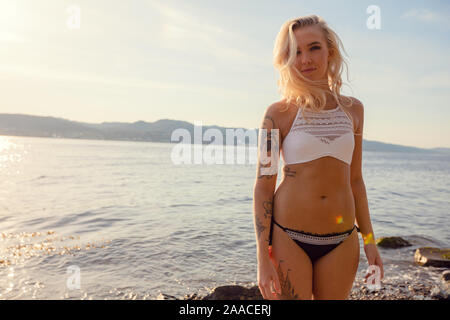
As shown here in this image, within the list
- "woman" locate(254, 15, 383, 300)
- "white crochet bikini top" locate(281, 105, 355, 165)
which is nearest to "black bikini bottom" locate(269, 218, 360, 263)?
"woman" locate(254, 15, 383, 300)

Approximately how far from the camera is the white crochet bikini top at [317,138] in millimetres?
2619

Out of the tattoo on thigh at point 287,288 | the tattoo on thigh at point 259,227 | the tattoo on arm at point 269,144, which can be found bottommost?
the tattoo on thigh at point 287,288

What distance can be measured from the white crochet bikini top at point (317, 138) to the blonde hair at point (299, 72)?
117 mm

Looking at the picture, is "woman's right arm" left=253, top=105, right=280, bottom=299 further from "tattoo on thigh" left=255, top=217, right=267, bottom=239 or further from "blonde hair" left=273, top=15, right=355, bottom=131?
"blonde hair" left=273, top=15, right=355, bottom=131

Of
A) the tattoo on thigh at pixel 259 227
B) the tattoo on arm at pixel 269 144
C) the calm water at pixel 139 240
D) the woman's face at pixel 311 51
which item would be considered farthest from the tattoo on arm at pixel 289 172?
the calm water at pixel 139 240

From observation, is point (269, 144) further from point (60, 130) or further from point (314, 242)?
point (60, 130)

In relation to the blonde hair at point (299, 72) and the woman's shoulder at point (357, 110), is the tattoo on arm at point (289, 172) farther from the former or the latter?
the woman's shoulder at point (357, 110)

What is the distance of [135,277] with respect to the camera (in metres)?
8.51

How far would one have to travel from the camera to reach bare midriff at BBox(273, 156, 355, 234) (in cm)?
265

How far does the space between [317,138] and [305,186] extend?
0.41 metres

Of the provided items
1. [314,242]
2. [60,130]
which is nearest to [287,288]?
[314,242]

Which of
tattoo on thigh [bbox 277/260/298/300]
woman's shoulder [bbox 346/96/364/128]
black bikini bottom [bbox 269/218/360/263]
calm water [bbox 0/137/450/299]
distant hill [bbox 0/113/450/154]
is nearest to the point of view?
tattoo on thigh [bbox 277/260/298/300]

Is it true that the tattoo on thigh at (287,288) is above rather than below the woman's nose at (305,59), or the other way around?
below
